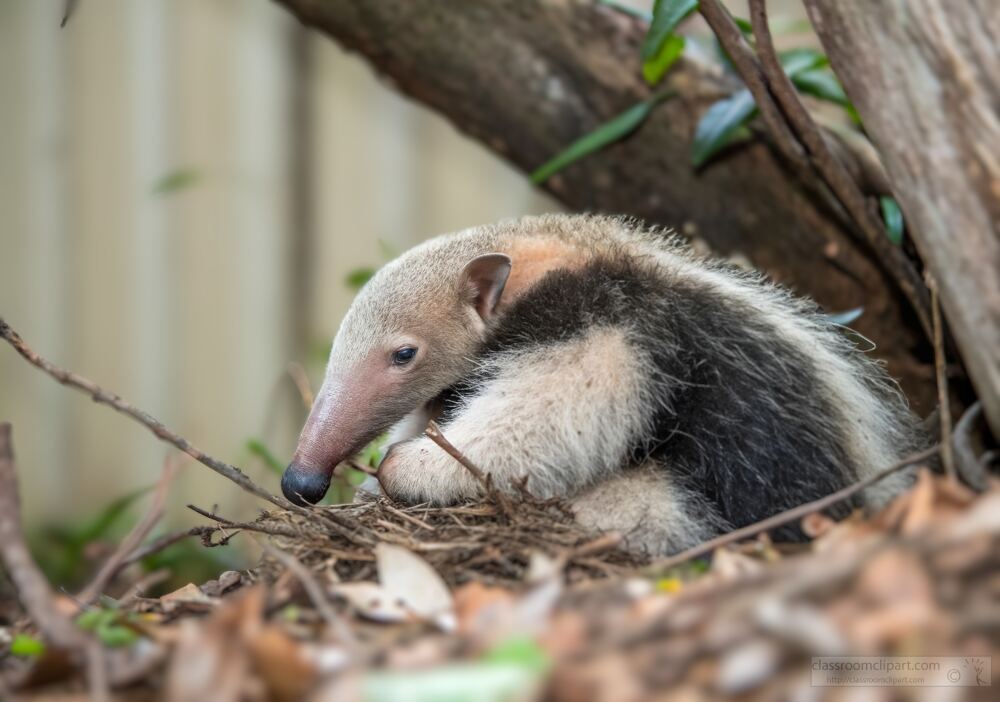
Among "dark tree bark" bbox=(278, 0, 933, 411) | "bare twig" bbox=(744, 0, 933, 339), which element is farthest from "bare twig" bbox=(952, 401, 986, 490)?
"dark tree bark" bbox=(278, 0, 933, 411)

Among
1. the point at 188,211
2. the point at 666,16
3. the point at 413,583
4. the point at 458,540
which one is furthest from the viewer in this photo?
the point at 188,211

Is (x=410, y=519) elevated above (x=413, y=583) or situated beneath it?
→ situated beneath

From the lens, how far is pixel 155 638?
2334mm

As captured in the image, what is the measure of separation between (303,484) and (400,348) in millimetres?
605

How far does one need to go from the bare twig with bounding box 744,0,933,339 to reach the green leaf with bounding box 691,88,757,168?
338 millimetres

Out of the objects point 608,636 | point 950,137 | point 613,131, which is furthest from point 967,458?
point 613,131

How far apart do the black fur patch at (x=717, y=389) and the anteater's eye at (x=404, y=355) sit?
0.44 meters

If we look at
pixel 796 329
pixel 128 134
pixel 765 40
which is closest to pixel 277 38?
pixel 128 134

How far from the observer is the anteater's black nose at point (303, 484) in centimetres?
378

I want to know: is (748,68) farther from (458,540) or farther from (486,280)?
(458,540)

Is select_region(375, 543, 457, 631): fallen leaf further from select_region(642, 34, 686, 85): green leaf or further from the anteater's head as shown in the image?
select_region(642, 34, 686, 85): green leaf

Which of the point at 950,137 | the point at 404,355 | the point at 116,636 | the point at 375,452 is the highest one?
the point at 950,137

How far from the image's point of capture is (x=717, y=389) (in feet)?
11.4

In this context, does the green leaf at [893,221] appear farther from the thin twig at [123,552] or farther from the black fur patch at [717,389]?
the thin twig at [123,552]
